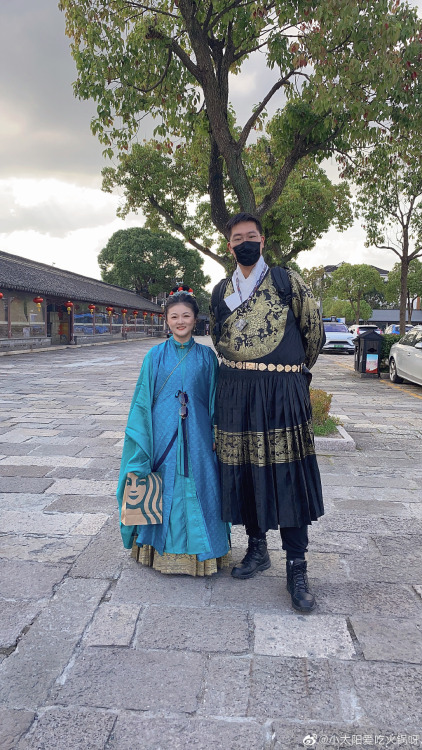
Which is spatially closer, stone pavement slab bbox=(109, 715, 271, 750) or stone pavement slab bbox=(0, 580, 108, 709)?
stone pavement slab bbox=(109, 715, 271, 750)

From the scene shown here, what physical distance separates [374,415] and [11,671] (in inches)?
271

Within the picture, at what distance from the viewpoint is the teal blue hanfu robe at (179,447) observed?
274 centimetres

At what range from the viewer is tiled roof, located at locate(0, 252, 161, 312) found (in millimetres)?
21375

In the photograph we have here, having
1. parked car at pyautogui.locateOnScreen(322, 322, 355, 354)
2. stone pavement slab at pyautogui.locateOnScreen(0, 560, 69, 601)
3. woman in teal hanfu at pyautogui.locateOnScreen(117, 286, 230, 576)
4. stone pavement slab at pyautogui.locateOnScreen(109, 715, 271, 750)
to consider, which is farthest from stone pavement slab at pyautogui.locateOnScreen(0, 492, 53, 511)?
parked car at pyautogui.locateOnScreen(322, 322, 355, 354)

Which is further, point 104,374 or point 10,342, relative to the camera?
point 10,342

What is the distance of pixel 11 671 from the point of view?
6.69ft

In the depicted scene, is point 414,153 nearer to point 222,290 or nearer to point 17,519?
point 222,290

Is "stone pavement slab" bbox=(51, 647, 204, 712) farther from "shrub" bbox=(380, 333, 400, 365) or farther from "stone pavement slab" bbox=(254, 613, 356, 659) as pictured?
"shrub" bbox=(380, 333, 400, 365)

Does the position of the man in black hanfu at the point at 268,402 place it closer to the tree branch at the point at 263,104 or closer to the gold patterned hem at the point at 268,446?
the gold patterned hem at the point at 268,446

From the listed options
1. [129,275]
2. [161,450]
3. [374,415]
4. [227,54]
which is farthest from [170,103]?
[129,275]

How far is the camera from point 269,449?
2.55 m

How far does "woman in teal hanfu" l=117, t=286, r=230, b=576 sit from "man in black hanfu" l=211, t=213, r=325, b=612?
143 millimetres

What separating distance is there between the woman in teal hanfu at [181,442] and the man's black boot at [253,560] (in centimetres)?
16

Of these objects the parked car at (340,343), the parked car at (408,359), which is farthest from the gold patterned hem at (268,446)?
the parked car at (340,343)
